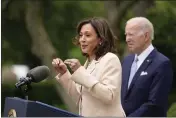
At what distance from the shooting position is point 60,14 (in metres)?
15.5

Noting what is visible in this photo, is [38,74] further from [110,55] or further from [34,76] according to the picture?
[110,55]

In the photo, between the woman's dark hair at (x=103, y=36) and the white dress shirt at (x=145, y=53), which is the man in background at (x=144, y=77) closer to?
the white dress shirt at (x=145, y=53)

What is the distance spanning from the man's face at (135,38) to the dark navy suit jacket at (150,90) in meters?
0.14

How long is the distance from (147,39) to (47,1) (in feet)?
27.1

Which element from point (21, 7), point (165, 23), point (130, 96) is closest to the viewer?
point (130, 96)

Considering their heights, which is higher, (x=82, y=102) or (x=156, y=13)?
(x=156, y=13)

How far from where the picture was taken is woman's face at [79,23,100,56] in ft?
14.3

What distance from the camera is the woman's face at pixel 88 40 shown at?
4.35 metres

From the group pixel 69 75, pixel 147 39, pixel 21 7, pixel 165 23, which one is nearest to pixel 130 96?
pixel 147 39

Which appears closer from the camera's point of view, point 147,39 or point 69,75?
point 69,75

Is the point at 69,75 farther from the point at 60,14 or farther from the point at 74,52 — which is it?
the point at 74,52

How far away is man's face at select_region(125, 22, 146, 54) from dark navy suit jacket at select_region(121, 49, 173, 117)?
136 mm

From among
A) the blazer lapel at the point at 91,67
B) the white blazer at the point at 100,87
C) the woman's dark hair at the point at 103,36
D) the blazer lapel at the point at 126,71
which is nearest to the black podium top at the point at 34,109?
the white blazer at the point at 100,87

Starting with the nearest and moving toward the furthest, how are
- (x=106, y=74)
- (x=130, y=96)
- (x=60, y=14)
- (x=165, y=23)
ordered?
(x=106, y=74) → (x=130, y=96) → (x=165, y=23) → (x=60, y=14)
